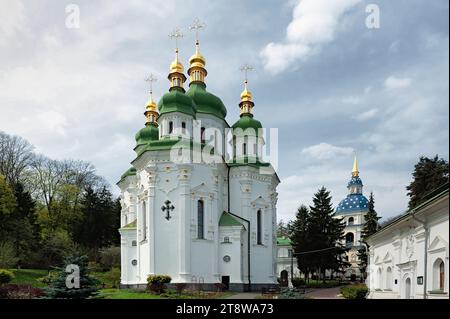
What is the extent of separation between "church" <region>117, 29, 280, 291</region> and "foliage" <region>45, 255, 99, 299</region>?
7.64 m

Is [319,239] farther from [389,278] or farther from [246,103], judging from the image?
[389,278]

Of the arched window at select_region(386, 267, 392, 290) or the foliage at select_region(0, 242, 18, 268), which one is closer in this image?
the arched window at select_region(386, 267, 392, 290)

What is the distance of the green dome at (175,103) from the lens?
23.9 meters

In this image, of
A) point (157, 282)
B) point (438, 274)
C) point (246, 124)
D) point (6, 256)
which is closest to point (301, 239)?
point (246, 124)

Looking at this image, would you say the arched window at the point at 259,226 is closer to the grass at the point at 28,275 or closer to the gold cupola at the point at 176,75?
the gold cupola at the point at 176,75

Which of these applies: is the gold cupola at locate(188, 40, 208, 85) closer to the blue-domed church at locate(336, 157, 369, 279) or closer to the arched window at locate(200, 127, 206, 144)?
the arched window at locate(200, 127, 206, 144)

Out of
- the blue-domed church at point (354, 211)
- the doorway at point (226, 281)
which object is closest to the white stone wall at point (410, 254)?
the doorway at point (226, 281)

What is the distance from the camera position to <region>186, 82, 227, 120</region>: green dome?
1093 inches

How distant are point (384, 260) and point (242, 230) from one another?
449 inches

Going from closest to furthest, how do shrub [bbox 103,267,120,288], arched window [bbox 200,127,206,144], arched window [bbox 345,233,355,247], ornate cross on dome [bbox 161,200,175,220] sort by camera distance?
ornate cross on dome [bbox 161,200,175,220] < shrub [bbox 103,267,120,288] < arched window [bbox 200,127,206,144] < arched window [bbox 345,233,355,247]

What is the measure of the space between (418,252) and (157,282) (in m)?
13.7

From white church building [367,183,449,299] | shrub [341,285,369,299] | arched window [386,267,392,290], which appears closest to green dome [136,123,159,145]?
shrub [341,285,369,299]
